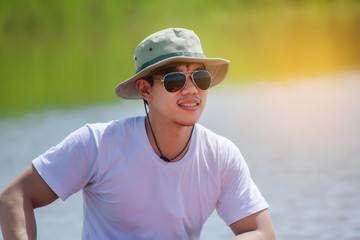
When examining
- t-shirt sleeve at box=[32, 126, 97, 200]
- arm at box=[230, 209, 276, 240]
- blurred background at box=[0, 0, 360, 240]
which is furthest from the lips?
blurred background at box=[0, 0, 360, 240]

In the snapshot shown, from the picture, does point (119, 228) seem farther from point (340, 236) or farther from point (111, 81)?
point (111, 81)

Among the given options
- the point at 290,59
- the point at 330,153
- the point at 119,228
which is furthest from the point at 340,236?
the point at 290,59

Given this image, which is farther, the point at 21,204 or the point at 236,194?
the point at 236,194

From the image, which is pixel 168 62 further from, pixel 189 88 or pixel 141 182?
pixel 141 182

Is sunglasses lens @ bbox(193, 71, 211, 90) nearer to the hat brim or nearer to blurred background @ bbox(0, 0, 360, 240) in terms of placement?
the hat brim

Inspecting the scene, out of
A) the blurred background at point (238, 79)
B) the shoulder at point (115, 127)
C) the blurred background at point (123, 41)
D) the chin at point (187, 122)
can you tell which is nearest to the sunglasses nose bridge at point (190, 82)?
the chin at point (187, 122)

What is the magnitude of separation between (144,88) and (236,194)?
18.3 inches

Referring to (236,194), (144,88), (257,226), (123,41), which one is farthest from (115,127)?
(123,41)

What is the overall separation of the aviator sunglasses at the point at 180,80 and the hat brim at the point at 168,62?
43 mm

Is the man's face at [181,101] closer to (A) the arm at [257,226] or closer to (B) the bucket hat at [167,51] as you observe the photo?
(B) the bucket hat at [167,51]

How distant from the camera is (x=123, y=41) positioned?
19.3 ft

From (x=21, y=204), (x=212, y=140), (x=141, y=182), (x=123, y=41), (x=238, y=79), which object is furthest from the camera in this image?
(x=238, y=79)

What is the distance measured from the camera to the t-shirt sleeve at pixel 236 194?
1.72m

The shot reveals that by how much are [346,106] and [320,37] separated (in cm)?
90
